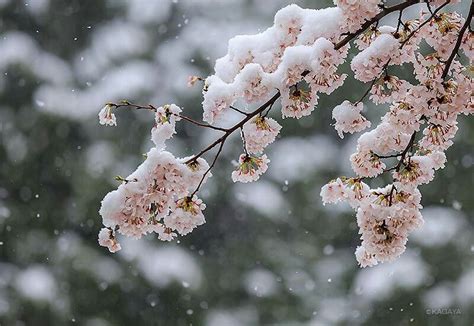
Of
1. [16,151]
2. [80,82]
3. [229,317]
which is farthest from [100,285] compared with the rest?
[80,82]

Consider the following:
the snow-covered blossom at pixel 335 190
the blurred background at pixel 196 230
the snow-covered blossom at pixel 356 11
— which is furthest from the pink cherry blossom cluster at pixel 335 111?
the blurred background at pixel 196 230

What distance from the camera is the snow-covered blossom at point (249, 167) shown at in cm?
189

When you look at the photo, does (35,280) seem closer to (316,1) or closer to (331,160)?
(331,160)

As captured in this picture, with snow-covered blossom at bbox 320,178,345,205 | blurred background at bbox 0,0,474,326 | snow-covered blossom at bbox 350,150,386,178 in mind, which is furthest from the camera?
blurred background at bbox 0,0,474,326

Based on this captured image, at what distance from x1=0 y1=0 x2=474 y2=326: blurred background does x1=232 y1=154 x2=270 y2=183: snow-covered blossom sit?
478cm

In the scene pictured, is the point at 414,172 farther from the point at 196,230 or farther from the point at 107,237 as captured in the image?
the point at 196,230

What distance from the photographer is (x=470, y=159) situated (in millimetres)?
6750

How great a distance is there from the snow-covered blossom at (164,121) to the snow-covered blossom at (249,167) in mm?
217

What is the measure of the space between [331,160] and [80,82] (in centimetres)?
277

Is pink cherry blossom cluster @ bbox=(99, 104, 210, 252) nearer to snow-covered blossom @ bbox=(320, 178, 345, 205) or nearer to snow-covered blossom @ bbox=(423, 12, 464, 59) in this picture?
snow-covered blossom @ bbox=(320, 178, 345, 205)

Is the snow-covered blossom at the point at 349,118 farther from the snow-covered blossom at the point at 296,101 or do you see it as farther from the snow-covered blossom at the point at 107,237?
the snow-covered blossom at the point at 107,237

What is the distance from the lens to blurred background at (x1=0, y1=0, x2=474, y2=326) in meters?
6.57

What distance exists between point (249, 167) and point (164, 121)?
285mm

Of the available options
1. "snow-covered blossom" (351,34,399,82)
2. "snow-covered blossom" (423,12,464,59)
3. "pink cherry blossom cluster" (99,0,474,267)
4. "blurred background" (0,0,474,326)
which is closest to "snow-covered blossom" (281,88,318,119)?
"pink cherry blossom cluster" (99,0,474,267)
